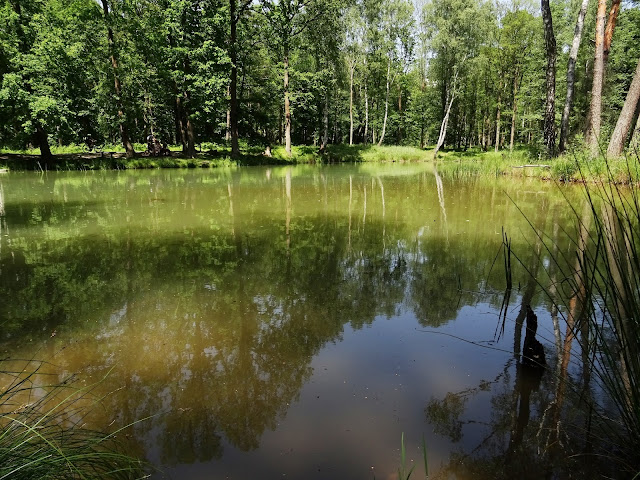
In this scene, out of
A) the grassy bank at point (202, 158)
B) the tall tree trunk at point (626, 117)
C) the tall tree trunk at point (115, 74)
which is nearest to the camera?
the tall tree trunk at point (626, 117)

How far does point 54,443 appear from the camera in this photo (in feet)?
5.37

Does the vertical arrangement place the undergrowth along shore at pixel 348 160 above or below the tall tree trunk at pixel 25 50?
below

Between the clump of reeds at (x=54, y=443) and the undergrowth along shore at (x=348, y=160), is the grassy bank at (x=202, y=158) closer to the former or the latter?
the undergrowth along shore at (x=348, y=160)

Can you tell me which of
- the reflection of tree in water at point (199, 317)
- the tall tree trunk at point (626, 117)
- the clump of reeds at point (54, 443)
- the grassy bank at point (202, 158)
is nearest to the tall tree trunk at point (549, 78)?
the tall tree trunk at point (626, 117)

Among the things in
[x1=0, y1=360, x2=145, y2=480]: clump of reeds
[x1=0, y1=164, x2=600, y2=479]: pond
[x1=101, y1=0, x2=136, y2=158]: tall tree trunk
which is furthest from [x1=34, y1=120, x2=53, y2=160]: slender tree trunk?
[x1=0, y1=360, x2=145, y2=480]: clump of reeds

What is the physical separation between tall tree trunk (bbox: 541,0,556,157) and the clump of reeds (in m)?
15.2

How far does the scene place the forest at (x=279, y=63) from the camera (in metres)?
16.9

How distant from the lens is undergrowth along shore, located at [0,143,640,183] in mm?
9883

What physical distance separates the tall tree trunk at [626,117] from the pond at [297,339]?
213 inches

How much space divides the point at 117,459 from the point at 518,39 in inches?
1485

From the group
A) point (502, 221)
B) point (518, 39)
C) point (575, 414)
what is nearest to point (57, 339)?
point (575, 414)

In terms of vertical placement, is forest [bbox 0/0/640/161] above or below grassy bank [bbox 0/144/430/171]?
above

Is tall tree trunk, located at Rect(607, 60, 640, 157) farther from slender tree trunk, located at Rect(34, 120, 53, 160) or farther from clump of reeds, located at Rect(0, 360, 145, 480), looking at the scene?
slender tree trunk, located at Rect(34, 120, 53, 160)

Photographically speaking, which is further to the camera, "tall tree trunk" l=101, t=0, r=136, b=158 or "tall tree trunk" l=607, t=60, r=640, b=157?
"tall tree trunk" l=101, t=0, r=136, b=158
